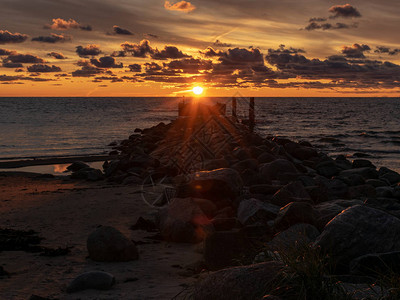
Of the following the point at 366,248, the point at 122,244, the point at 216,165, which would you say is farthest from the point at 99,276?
the point at 216,165

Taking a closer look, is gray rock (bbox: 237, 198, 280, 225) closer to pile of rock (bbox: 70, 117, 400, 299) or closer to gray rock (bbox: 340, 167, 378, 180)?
pile of rock (bbox: 70, 117, 400, 299)

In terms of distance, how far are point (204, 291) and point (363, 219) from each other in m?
A: 2.80

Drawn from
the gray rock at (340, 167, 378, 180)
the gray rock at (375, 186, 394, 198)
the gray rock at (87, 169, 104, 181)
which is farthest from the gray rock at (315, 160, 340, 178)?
the gray rock at (87, 169, 104, 181)

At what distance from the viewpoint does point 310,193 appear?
1155cm

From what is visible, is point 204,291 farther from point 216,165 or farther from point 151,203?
point 216,165

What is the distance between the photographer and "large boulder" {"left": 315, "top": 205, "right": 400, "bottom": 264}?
239 inches

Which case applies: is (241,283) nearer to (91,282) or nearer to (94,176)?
(91,282)

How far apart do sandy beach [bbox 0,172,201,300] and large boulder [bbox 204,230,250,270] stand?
1.49 feet

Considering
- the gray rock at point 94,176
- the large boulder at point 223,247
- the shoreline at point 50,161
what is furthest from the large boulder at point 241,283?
the shoreline at point 50,161

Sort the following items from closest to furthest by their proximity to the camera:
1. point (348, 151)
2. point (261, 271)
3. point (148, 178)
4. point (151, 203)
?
point (261, 271), point (151, 203), point (148, 178), point (348, 151)

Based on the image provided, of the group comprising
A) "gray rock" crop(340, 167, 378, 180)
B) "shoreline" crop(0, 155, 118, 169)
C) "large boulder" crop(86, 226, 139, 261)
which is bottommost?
"shoreline" crop(0, 155, 118, 169)

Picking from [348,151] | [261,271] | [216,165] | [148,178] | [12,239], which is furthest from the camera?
[348,151]

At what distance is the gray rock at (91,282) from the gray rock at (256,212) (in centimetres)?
345

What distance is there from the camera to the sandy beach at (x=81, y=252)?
6.55 metres
